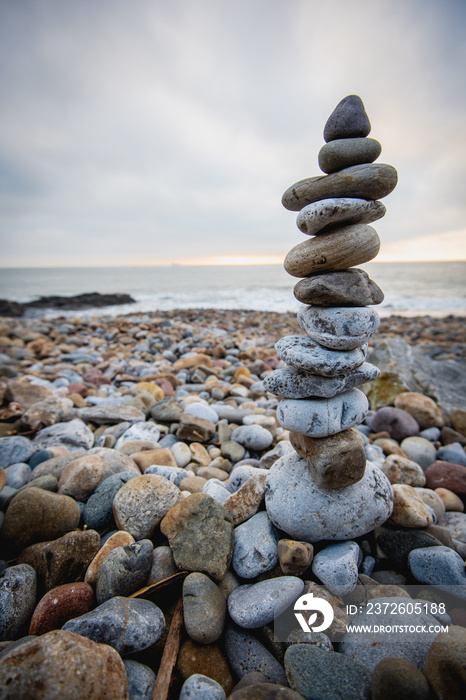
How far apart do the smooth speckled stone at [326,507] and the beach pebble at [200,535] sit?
392 millimetres

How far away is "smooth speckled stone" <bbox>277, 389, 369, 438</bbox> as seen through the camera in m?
2.35

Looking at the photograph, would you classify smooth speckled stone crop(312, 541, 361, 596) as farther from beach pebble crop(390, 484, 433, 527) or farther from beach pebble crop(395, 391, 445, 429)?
beach pebble crop(395, 391, 445, 429)

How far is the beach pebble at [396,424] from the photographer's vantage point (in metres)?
4.29

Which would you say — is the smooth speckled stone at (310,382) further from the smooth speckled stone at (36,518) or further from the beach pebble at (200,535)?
the smooth speckled stone at (36,518)

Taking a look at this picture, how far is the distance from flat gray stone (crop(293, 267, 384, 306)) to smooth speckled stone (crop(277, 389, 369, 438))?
0.73 meters

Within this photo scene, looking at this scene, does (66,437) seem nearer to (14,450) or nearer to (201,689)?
(14,450)

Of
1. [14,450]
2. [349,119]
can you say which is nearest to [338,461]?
[349,119]

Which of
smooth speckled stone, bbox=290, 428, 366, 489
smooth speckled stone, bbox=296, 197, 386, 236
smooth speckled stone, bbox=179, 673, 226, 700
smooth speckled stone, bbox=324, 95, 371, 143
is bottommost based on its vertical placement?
smooth speckled stone, bbox=179, 673, 226, 700

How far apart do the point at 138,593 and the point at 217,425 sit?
263 cm

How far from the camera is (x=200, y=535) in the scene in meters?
2.26

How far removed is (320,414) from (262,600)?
1.20m

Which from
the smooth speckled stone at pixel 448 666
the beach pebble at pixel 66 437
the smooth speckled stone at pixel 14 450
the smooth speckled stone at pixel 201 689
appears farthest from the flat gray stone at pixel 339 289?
the smooth speckled stone at pixel 14 450

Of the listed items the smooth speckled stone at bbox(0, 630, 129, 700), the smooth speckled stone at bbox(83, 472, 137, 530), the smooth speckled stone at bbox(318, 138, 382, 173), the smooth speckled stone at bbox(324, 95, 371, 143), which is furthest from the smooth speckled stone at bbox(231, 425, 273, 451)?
the smooth speckled stone at bbox(324, 95, 371, 143)

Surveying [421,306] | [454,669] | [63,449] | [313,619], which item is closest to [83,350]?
[63,449]
